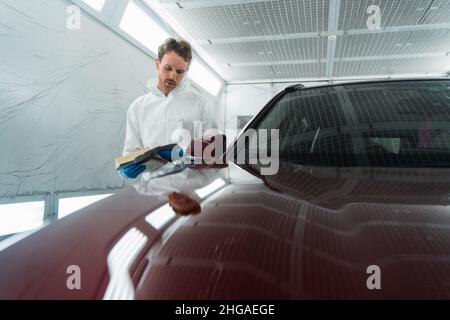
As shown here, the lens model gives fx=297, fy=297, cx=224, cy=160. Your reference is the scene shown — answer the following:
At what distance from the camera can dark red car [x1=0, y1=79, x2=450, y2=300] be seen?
35cm

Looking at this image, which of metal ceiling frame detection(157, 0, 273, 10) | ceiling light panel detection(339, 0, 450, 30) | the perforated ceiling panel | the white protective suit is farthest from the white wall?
the perforated ceiling panel

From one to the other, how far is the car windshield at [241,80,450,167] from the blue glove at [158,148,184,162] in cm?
30

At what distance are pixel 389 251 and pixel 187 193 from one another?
0.40 meters

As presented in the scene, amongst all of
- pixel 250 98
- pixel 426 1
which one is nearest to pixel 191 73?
pixel 250 98

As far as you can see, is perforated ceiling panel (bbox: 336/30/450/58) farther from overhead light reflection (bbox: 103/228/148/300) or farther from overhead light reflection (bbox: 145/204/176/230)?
overhead light reflection (bbox: 103/228/148/300)

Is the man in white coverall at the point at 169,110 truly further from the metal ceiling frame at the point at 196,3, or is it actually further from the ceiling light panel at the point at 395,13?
the ceiling light panel at the point at 395,13

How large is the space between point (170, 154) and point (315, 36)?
17.0 ft

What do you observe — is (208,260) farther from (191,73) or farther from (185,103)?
(191,73)

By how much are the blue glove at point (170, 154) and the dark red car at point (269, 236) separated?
241 mm

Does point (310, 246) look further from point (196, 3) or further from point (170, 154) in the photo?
point (196, 3)

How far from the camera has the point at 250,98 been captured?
8430 mm

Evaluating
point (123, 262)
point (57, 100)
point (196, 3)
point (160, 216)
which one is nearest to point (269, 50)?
Result: point (196, 3)

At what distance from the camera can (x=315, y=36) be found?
5.41 meters

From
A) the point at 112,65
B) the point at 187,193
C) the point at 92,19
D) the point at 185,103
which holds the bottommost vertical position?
the point at 187,193
